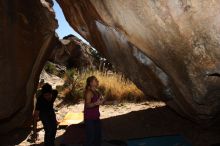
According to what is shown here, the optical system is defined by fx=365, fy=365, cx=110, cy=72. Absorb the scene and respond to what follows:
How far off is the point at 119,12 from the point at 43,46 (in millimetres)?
3206

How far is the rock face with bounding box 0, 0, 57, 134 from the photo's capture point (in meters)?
7.96

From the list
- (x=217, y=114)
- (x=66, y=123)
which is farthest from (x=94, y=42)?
(x=217, y=114)

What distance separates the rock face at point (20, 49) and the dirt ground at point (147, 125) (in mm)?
823

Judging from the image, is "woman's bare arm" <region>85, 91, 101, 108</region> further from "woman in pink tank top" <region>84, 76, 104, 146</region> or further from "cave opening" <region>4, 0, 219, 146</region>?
"cave opening" <region>4, 0, 219, 146</region>

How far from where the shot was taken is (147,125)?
340 inches

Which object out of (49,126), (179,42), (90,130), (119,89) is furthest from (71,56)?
(179,42)

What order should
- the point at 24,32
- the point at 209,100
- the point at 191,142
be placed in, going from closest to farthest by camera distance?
the point at 209,100 < the point at 191,142 < the point at 24,32

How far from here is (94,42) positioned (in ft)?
30.2

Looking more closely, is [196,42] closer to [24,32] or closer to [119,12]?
[119,12]

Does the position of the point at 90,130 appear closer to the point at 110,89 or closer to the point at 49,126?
the point at 49,126

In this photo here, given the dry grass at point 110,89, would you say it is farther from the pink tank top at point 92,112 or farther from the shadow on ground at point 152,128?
the pink tank top at point 92,112

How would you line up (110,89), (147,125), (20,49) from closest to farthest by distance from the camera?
(20,49) < (147,125) < (110,89)

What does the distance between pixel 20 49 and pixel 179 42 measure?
4.00m

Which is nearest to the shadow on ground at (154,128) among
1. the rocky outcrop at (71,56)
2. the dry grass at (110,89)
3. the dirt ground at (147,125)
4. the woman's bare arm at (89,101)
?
the dirt ground at (147,125)
